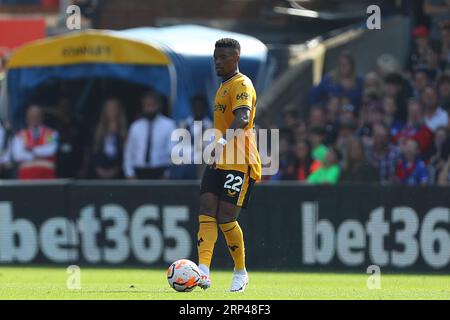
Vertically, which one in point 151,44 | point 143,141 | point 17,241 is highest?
Answer: point 151,44

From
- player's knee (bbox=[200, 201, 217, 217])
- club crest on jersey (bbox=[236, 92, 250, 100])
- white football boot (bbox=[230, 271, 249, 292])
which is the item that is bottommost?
white football boot (bbox=[230, 271, 249, 292])

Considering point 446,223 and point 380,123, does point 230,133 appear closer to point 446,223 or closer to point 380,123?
point 446,223

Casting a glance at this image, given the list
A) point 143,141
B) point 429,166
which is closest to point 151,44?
point 143,141

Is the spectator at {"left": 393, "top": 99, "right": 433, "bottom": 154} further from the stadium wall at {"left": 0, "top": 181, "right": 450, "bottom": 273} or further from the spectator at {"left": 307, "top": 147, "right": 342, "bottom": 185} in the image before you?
the stadium wall at {"left": 0, "top": 181, "right": 450, "bottom": 273}

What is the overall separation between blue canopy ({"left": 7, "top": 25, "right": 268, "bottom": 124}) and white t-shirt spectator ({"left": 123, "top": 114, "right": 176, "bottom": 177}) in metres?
0.31

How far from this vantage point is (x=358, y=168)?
18844 mm

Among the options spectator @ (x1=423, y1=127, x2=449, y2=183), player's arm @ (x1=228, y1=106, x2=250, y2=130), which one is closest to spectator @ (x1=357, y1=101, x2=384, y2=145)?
spectator @ (x1=423, y1=127, x2=449, y2=183)

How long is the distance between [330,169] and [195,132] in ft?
7.11

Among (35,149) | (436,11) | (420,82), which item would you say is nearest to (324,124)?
(420,82)

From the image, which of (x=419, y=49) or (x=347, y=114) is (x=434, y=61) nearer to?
(x=419, y=49)

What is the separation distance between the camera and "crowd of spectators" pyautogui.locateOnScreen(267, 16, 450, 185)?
1866 centimetres

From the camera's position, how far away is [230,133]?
12172mm

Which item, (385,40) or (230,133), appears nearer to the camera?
(230,133)

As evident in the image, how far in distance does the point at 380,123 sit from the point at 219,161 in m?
7.47
